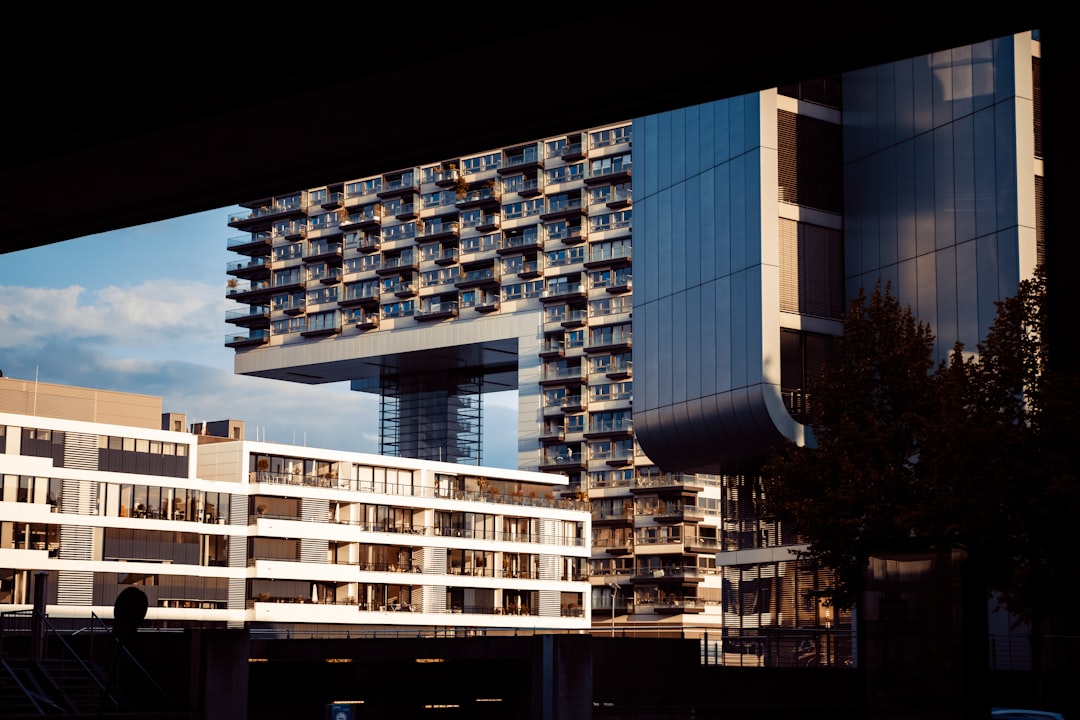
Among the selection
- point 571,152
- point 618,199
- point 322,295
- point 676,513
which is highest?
point 571,152

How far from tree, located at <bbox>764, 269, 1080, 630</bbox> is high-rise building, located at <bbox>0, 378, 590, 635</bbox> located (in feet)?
208

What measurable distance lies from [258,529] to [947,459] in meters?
81.9

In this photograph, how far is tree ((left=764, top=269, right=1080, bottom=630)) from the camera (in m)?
25.2

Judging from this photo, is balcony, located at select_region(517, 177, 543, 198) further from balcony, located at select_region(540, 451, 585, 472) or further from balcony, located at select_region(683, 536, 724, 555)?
balcony, located at select_region(683, 536, 724, 555)

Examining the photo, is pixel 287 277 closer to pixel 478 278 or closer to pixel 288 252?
pixel 288 252

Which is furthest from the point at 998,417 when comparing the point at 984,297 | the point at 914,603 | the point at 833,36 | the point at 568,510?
the point at 568,510

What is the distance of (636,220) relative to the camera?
55.1 m

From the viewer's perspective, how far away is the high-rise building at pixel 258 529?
9275cm

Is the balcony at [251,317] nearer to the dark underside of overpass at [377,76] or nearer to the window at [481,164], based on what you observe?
the window at [481,164]

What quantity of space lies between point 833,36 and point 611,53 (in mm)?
960

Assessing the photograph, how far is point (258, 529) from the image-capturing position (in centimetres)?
10362

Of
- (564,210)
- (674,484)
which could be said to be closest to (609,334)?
(564,210)

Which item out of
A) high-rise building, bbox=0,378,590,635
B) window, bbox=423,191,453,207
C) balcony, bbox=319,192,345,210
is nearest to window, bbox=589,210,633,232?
window, bbox=423,191,453,207

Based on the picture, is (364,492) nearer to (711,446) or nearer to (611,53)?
(711,446)
